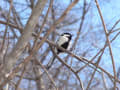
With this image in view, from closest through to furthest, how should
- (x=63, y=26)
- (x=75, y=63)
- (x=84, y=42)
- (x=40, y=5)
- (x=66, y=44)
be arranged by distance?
(x=40, y=5) < (x=75, y=63) < (x=66, y=44) < (x=84, y=42) < (x=63, y=26)

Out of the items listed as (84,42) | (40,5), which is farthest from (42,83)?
(40,5)

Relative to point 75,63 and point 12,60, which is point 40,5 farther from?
point 75,63

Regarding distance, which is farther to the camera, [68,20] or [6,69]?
[68,20]

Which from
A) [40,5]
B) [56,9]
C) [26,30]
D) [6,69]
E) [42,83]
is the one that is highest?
[56,9]

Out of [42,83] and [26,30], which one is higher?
[26,30]

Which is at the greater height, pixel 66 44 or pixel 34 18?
pixel 34 18

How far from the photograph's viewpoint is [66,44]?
2.87 m

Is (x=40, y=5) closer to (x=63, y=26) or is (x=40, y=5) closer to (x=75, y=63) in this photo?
(x=75, y=63)

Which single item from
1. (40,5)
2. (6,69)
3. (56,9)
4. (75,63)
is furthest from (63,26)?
(6,69)

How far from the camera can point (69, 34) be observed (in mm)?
2939

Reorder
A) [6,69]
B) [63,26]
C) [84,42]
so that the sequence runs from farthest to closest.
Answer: [63,26] → [84,42] → [6,69]

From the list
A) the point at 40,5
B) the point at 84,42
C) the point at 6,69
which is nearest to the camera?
the point at 6,69

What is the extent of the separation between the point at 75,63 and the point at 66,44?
1.16ft

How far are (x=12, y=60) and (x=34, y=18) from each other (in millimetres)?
268
